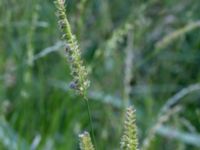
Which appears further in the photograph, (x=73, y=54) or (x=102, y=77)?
(x=102, y=77)

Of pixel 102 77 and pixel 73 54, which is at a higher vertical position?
pixel 102 77

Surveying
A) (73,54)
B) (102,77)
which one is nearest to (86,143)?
(73,54)

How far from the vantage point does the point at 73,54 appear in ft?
2.71

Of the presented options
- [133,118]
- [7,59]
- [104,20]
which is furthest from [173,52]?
[133,118]

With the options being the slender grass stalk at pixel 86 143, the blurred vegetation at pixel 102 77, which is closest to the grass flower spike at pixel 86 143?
the slender grass stalk at pixel 86 143

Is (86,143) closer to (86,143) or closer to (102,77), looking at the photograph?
(86,143)

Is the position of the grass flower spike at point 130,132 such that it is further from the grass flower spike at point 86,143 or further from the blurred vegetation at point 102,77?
the blurred vegetation at point 102,77

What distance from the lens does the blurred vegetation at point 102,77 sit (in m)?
1.93

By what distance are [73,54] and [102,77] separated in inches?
67.4

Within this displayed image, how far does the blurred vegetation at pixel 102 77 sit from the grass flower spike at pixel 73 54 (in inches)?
34.2

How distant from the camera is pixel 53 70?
2.52 m

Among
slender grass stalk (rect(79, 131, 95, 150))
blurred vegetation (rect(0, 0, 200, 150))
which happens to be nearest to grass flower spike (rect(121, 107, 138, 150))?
slender grass stalk (rect(79, 131, 95, 150))

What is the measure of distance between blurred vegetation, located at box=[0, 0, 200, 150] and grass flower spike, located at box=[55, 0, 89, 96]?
0.87 metres

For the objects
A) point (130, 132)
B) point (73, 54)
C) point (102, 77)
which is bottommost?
point (130, 132)
